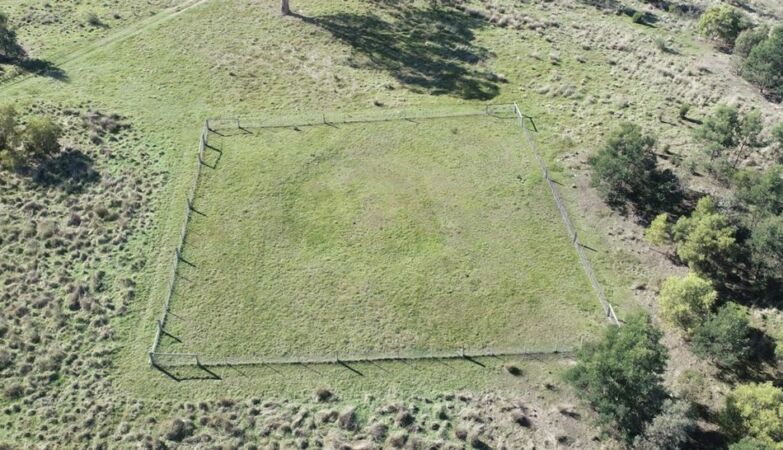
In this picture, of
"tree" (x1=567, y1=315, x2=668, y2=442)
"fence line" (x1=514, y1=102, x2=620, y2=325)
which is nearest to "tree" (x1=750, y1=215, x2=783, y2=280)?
"fence line" (x1=514, y1=102, x2=620, y2=325)

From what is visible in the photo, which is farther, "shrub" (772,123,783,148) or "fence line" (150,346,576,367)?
"shrub" (772,123,783,148)

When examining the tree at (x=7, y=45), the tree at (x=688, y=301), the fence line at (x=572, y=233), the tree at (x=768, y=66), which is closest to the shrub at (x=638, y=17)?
the tree at (x=768, y=66)

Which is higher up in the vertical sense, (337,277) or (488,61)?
(488,61)

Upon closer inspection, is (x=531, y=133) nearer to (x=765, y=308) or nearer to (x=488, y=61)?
(x=488, y=61)

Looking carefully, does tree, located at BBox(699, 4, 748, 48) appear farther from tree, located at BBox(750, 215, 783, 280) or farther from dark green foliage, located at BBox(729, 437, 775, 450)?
dark green foliage, located at BBox(729, 437, 775, 450)

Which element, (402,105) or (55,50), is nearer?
(402,105)

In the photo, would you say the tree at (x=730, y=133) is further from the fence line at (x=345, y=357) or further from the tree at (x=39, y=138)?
the tree at (x=39, y=138)

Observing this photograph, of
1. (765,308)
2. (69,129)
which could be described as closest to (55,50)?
(69,129)
